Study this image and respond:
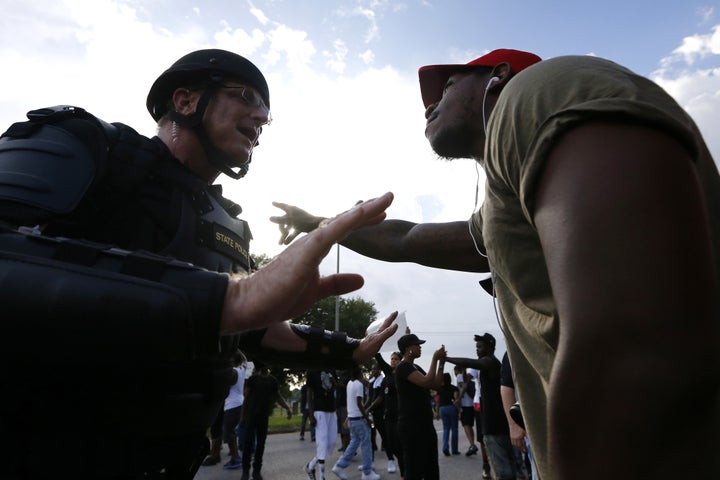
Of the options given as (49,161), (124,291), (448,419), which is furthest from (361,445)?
(124,291)

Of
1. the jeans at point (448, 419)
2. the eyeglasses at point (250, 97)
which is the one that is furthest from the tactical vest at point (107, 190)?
the jeans at point (448, 419)

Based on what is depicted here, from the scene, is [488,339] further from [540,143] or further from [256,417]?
[540,143]

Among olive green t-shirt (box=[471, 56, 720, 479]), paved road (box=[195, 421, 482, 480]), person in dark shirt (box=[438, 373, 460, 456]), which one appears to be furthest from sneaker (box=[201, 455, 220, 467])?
olive green t-shirt (box=[471, 56, 720, 479])

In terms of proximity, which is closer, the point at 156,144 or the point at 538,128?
the point at 538,128

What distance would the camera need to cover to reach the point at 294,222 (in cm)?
333

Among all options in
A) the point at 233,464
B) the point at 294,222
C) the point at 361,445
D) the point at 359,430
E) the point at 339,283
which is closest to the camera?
the point at 339,283

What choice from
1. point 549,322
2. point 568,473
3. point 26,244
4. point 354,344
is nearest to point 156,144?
point 26,244

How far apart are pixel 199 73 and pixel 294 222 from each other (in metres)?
1.25

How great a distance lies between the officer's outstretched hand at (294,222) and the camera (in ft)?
10.8

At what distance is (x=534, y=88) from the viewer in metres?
0.97

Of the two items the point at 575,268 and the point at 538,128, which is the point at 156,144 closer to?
the point at 538,128

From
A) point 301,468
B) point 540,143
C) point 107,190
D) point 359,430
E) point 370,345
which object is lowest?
point 301,468

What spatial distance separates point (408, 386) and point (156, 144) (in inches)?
235

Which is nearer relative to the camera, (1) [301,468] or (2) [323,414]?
(2) [323,414]
